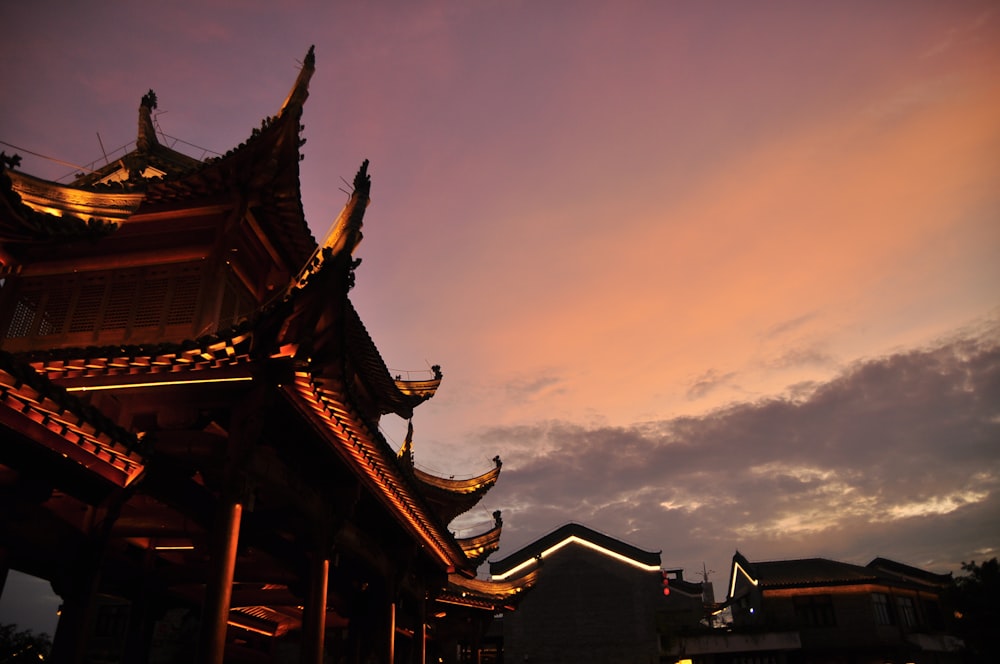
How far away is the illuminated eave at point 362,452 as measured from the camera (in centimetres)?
872

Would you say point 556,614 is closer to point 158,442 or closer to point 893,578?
point 893,578

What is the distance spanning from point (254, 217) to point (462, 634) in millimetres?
21695

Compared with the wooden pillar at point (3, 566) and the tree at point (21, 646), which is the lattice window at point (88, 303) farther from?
the tree at point (21, 646)

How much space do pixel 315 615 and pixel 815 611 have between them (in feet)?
119

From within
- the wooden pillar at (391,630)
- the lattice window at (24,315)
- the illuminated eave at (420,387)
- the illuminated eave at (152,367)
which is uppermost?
the illuminated eave at (420,387)

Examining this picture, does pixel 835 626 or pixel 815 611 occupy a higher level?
pixel 815 611

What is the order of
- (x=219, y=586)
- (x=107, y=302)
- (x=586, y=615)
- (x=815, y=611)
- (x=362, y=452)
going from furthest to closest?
(x=586, y=615), (x=815, y=611), (x=107, y=302), (x=362, y=452), (x=219, y=586)

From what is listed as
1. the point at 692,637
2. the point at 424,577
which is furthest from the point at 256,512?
the point at 692,637

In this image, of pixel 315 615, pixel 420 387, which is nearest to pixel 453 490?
pixel 420 387

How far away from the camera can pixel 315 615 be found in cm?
1024

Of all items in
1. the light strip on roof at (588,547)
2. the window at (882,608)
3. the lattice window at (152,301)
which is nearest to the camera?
the lattice window at (152,301)

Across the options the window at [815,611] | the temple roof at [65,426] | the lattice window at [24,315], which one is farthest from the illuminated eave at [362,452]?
the window at [815,611]

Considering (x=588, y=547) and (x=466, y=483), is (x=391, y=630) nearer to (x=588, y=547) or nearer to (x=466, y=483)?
(x=466, y=483)

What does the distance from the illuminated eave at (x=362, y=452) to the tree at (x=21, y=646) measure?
50.1 ft
